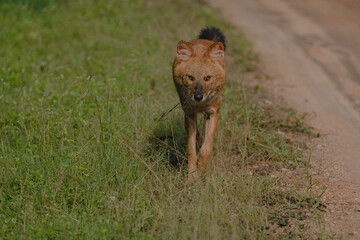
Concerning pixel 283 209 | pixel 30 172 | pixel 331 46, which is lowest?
pixel 30 172

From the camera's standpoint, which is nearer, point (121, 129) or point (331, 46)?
point (121, 129)

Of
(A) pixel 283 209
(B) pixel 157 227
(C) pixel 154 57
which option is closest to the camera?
(B) pixel 157 227

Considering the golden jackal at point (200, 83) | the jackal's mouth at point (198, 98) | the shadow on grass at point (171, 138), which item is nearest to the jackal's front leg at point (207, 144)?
the golden jackal at point (200, 83)

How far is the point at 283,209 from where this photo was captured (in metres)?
4.72

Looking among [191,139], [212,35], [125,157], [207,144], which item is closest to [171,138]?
[191,139]

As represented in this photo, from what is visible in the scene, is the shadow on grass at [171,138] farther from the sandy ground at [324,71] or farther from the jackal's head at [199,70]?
the sandy ground at [324,71]

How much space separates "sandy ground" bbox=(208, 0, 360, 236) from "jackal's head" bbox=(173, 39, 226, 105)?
1.59 m

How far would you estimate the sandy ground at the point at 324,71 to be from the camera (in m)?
5.30

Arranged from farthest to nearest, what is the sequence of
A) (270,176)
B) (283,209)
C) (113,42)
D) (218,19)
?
1. (218,19)
2. (113,42)
3. (270,176)
4. (283,209)

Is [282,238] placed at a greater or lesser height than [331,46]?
lesser

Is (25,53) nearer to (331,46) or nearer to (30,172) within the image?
(30,172)

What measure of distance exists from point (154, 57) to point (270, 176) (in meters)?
4.25

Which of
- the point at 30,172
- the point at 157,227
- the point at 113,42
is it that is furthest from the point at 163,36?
the point at 157,227

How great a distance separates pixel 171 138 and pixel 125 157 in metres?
1.25
